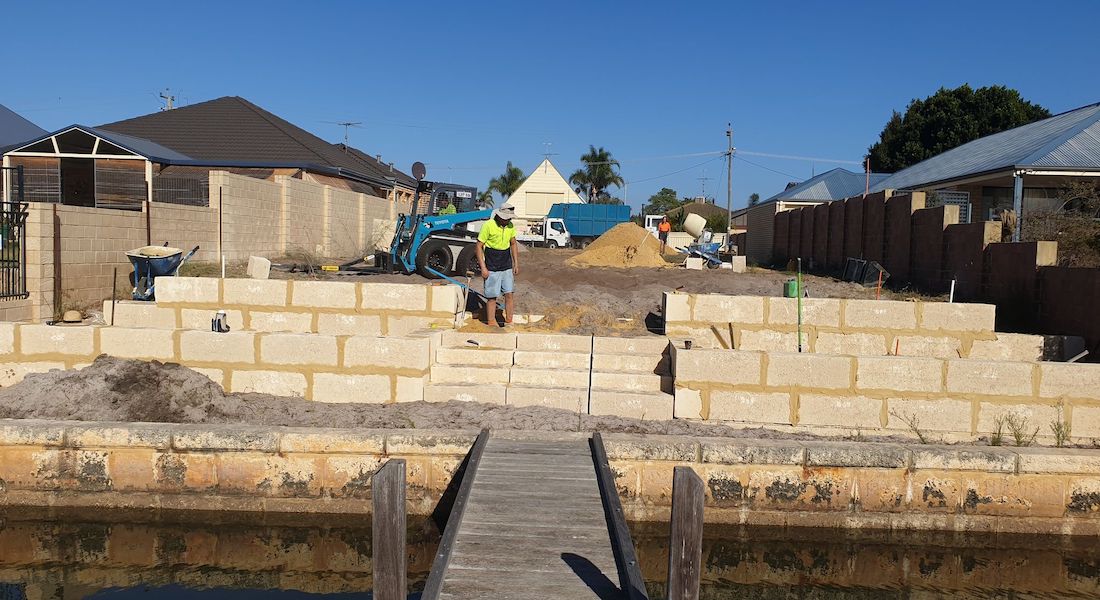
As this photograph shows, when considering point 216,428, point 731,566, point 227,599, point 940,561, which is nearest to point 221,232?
point 216,428

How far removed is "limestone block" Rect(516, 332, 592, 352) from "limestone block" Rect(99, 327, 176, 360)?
13.5ft

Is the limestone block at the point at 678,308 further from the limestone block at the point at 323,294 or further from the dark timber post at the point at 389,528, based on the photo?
the dark timber post at the point at 389,528

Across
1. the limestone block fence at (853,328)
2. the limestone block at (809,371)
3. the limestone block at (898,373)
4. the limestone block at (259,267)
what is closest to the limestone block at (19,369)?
the limestone block at (259,267)

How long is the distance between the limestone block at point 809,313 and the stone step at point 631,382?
2.51 m

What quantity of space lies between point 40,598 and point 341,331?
17.7 feet

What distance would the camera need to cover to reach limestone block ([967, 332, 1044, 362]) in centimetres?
1034

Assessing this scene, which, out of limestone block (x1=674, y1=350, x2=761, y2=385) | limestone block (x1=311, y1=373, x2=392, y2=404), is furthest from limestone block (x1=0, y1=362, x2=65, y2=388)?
limestone block (x1=674, y1=350, x2=761, y2=385)

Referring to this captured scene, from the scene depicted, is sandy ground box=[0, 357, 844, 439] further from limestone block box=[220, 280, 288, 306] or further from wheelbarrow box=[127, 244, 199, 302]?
wheelbarrow box=[127, 244, 199, 302]

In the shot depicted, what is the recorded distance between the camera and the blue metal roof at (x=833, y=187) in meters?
32.5

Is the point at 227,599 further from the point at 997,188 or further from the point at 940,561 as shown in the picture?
the point at 997,188

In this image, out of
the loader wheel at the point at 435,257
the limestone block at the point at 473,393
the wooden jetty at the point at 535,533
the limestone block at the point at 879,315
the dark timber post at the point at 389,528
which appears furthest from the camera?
the loader wheel at the point at 435,257

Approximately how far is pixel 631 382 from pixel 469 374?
1879 mm

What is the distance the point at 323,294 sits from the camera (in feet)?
36.1

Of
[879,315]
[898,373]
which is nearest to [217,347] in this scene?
[898,373]
